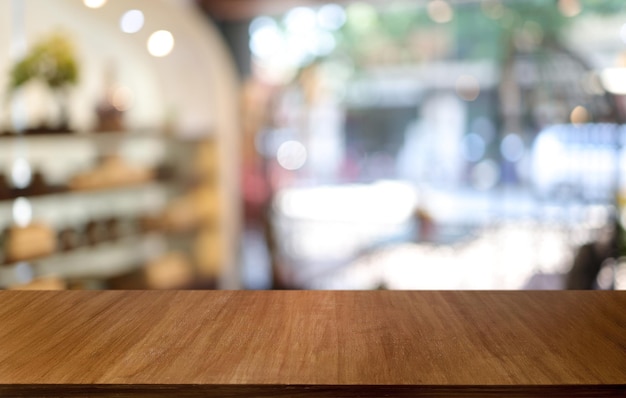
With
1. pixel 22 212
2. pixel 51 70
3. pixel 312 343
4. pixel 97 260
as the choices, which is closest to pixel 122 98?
pixel 51 70

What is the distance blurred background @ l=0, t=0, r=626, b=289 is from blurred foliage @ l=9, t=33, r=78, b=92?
0.01 m

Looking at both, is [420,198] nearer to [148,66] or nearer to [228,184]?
[228,184]

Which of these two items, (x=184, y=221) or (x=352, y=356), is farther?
(x=184, y=221)

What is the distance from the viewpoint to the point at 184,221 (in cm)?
562

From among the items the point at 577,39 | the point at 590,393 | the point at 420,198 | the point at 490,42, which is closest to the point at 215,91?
the point at 420,198

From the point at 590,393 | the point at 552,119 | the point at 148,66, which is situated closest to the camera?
the point at 590,393

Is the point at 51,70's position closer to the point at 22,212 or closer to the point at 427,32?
the point at 22,212

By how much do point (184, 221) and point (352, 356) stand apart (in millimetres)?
4897

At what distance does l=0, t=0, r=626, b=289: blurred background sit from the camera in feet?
14.4

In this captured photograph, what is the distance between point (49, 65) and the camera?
4168mm

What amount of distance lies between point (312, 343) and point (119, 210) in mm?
4536

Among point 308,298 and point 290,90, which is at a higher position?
point 290,90

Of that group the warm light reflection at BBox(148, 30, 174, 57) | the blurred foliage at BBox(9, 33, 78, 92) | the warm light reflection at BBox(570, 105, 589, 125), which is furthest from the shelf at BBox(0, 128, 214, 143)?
the warm light reflection at BBox(570, 105, 589, 125)

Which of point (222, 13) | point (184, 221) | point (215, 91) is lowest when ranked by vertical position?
point (184, 221)
